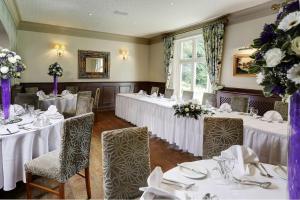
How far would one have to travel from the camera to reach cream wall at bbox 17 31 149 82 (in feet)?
22.2

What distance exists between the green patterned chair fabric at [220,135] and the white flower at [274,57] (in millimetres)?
1231

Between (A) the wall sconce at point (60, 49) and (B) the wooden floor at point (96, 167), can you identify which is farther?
(A) the wall sconce at point (60, 49)

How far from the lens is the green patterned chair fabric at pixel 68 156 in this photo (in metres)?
2.07

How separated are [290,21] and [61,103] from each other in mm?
5104

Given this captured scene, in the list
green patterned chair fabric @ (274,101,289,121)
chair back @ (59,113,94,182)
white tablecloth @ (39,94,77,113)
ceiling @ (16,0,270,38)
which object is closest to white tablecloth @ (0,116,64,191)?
chair back @ (59,113,94,182)

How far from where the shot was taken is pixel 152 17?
5.84m

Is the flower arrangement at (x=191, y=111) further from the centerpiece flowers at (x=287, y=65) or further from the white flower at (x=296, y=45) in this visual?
the white flower at (x=296, y=45)

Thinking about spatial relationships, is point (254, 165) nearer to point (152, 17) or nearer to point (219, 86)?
point (219, 86)

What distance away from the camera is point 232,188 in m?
1.28

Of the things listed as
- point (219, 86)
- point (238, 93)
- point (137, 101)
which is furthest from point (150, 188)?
point (219, 86)

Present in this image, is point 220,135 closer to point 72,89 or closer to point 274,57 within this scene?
point 274,57

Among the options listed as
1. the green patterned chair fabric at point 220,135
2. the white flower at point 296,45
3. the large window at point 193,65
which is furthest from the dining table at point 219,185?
the large window at point 193,65

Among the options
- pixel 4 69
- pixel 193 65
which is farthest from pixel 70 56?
pixel 4 69

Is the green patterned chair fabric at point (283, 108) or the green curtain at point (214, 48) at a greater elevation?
the green curtain at point (214, 48)
